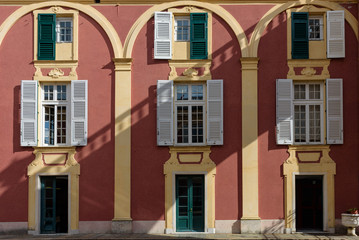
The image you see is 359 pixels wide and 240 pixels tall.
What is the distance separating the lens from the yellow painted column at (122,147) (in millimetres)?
17062

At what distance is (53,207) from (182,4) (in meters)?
7.94

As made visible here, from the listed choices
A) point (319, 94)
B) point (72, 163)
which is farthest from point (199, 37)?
point (72, 163)

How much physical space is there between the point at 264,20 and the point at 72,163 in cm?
786

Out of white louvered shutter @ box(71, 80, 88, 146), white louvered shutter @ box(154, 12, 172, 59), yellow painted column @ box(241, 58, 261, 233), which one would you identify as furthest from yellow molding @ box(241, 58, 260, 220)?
white louvered shutter @ box(71, 80, 88, 146)

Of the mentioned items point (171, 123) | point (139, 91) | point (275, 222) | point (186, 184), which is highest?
point (139, 91)

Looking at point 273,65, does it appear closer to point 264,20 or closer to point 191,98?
point 264,20

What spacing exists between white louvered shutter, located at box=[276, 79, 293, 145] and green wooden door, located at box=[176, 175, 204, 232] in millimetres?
3111

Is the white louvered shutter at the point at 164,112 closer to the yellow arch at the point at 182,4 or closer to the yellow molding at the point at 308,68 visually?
the yellow arch at the point at 182,4

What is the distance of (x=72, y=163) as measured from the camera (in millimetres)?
17188

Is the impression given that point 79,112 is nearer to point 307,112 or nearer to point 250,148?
point 250,148

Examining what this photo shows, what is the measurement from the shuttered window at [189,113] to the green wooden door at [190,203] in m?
1.25

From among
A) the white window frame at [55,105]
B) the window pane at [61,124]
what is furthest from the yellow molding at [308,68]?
the window pane at [61,124]

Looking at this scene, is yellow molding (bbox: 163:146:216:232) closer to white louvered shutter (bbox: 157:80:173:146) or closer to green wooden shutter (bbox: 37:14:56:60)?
white louvered shutter (bbox: 157:80:173:146)

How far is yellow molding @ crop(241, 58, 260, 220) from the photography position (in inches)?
669
